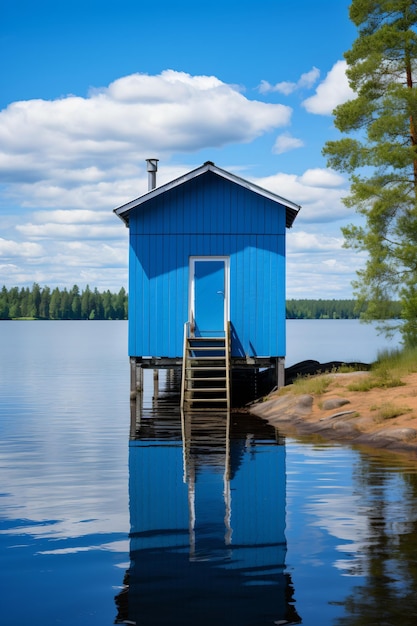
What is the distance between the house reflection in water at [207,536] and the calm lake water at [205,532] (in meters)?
0.02

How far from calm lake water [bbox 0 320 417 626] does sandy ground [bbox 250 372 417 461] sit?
1.04 m

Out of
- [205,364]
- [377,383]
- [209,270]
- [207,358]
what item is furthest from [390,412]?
[205,364]

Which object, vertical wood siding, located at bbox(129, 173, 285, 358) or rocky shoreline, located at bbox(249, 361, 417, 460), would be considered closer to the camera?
rocky shoreline, located at bbox(249, 361, 417, 460)

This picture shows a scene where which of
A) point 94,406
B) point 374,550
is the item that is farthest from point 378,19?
point 374,550

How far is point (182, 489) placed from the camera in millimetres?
12633

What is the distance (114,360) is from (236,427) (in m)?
37.7

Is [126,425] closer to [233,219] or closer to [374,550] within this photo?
[233,219]

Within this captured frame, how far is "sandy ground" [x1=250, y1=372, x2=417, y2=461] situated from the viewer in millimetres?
16891

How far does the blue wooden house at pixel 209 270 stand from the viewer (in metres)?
25.3

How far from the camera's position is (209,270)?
2538 cm

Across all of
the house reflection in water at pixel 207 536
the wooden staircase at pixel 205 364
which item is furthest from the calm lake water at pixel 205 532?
the wooden staircase at pixel 205 364

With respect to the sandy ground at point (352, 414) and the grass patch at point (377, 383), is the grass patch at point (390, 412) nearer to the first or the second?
the sandy ground at point (352, 414)

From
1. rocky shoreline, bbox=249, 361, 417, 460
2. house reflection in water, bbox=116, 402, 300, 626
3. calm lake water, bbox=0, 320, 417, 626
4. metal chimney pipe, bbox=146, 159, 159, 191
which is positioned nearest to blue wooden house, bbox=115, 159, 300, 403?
rocky shoreline, bbox=249, 361, 417, 460

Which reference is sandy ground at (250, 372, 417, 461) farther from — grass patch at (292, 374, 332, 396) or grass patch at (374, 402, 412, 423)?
grass patch at (292, 374, 332, 396)
